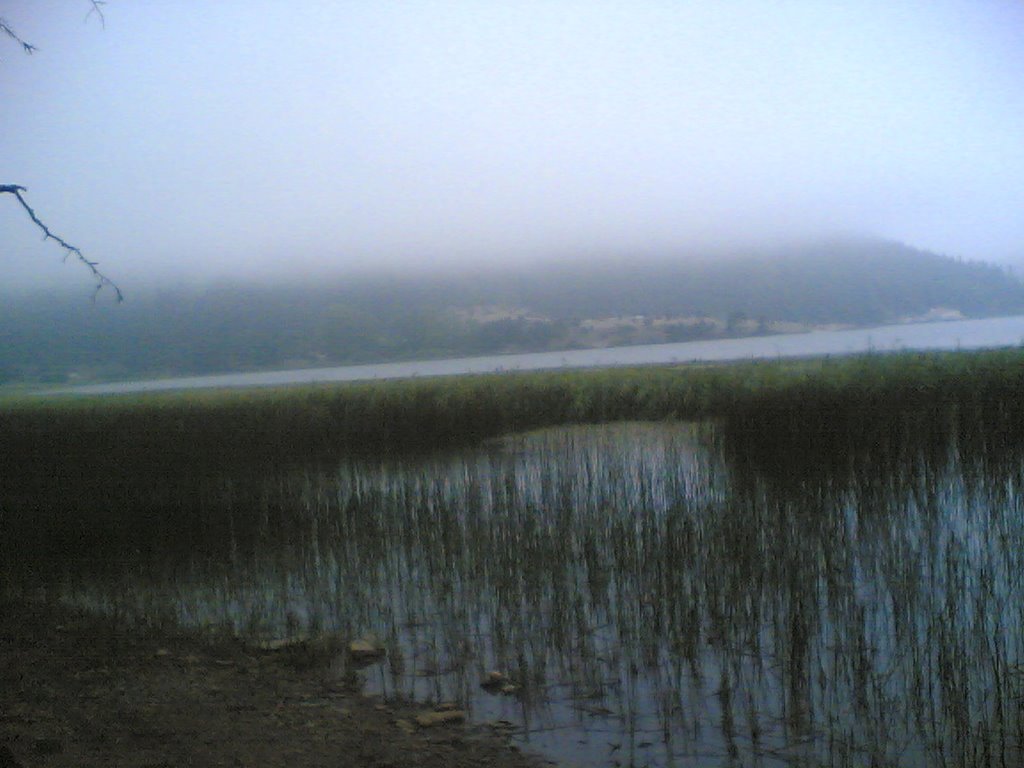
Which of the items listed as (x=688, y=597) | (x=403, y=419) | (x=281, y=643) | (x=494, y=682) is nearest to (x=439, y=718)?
(x=494, y=682)

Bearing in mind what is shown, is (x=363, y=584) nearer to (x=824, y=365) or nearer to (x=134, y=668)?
(x=134, y=668)

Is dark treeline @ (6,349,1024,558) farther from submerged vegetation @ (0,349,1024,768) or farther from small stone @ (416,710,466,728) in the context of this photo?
small stone @ (416,710,466,728)

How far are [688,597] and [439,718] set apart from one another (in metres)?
1.86

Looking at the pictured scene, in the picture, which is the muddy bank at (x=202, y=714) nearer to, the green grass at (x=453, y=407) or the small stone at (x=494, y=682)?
the small stone at (x=494, y=682)

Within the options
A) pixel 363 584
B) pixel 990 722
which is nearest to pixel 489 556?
pixel 363 584

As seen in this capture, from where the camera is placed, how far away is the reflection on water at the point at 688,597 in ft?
12.4

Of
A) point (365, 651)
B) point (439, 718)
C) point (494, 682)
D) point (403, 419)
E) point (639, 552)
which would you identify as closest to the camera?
A: point (439, 718)

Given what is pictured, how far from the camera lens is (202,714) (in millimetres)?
4078

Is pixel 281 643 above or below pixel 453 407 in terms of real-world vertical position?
below

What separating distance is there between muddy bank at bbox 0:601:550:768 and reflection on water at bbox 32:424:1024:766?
30 cm

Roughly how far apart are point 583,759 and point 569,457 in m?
4.83

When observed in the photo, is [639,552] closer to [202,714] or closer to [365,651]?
[365,651]

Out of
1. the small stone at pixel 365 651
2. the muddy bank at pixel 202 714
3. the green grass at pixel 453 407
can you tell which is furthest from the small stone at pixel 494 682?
the green grass at pixel 453 407

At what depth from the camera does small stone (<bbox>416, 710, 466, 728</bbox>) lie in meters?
4.00
